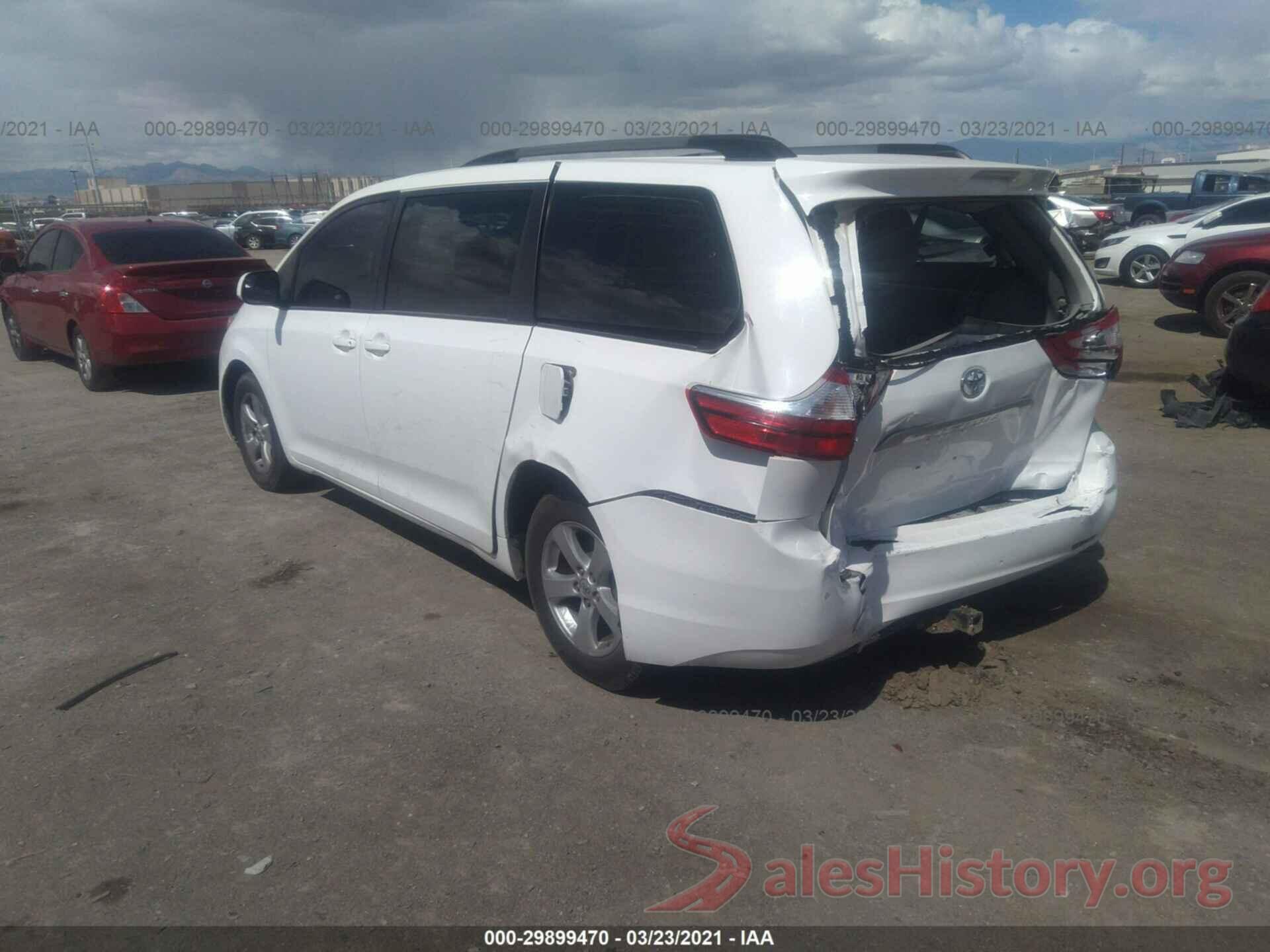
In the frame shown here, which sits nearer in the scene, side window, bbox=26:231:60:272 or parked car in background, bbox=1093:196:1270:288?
side window, bbox=26:231:60:272

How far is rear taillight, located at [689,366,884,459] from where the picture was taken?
114 inches

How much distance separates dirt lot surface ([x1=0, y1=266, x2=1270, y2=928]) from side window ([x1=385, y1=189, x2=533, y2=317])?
4.55ft

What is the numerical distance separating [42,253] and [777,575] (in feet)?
34.9

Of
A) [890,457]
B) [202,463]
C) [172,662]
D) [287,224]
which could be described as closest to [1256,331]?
[890,457]

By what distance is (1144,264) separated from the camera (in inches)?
611

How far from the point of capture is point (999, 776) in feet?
10.3

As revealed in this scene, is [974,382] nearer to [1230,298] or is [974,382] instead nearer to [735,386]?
[735,386]

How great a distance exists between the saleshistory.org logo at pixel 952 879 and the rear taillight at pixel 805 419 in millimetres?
1165

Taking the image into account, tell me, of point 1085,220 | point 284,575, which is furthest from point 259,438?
point 1085,220

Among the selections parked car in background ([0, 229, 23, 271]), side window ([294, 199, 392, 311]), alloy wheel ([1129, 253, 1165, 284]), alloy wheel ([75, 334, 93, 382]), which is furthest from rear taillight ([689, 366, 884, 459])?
parked car in background ([0, 229, 23, 271])

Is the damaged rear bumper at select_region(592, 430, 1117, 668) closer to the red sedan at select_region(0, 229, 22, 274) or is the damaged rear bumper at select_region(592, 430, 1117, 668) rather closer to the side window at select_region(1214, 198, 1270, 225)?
the side window at select_region(1214, 198, 1270, 225)

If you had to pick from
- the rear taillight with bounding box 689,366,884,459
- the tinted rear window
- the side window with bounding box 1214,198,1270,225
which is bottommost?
the rear taillight with bounding box 689,366,884,459

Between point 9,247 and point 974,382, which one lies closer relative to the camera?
point 974,382

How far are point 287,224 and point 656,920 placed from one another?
41.7 meters
